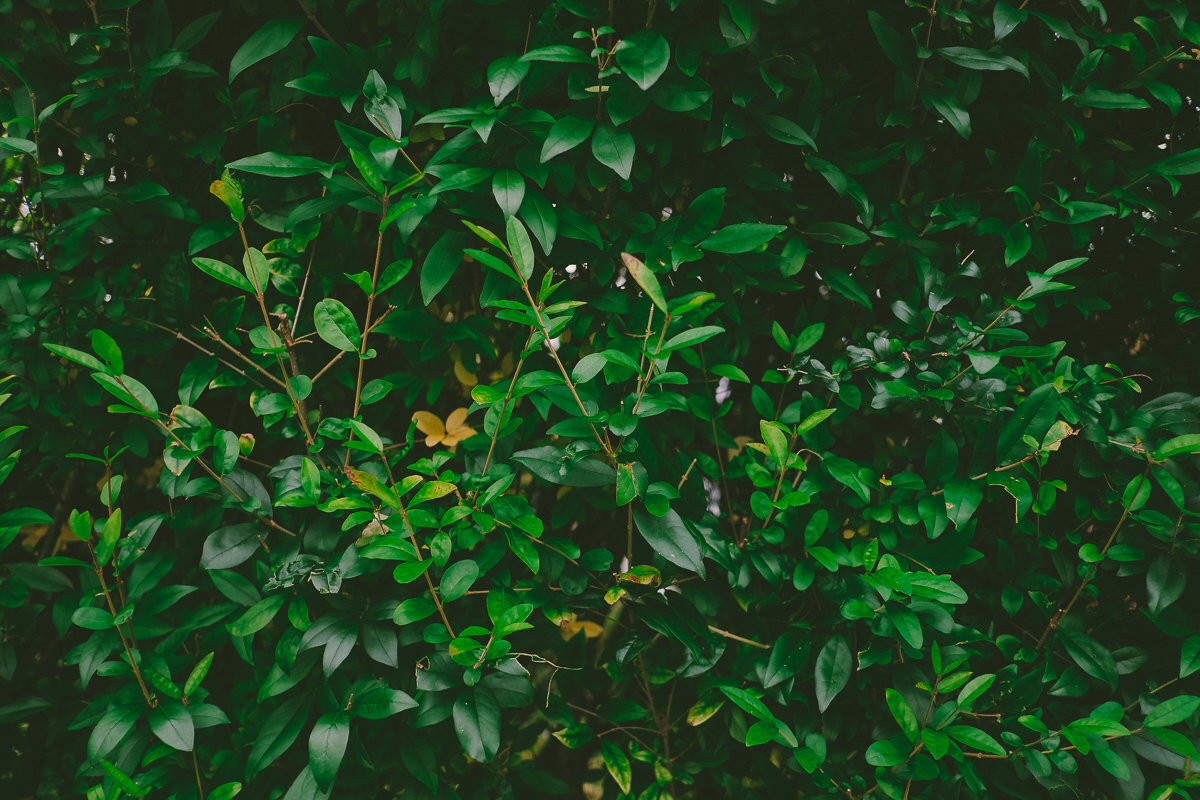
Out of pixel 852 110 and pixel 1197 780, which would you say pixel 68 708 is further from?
pixel 1197 780

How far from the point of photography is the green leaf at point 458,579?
Answer: 115 cm

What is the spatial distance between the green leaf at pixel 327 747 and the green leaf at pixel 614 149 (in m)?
1.06

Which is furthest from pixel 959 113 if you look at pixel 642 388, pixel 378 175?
pixel 378 175

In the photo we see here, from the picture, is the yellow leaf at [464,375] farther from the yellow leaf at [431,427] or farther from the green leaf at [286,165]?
the green leaf at [286,165]

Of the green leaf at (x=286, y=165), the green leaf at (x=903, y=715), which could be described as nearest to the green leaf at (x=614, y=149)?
the green leaf at (x=286, y=165)

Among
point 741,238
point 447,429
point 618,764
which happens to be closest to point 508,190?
point 741,238

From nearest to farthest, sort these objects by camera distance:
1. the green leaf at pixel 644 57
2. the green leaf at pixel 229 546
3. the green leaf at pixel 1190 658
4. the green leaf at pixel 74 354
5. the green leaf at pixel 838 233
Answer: the green leaf at pixel 74 354, the green leaf at pixel 644 57, the green leaf at pixel 229 546, the green leaf at pixel 1190 658, the green leaf at pixel 838 233

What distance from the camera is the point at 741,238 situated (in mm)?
1244

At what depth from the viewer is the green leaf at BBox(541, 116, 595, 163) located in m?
1.21

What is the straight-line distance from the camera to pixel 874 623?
1312 mm

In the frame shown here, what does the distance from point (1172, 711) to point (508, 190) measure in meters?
1.56

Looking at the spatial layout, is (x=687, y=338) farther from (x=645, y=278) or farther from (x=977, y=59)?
(x=977, y=59)

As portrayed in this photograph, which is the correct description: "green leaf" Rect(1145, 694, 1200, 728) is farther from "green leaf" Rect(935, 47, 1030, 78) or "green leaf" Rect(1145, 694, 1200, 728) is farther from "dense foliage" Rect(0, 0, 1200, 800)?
"green leaf" Rect(935, 47, 1030, 78)

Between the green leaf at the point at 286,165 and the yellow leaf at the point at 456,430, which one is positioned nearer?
the green leaf at the point at 286,165
